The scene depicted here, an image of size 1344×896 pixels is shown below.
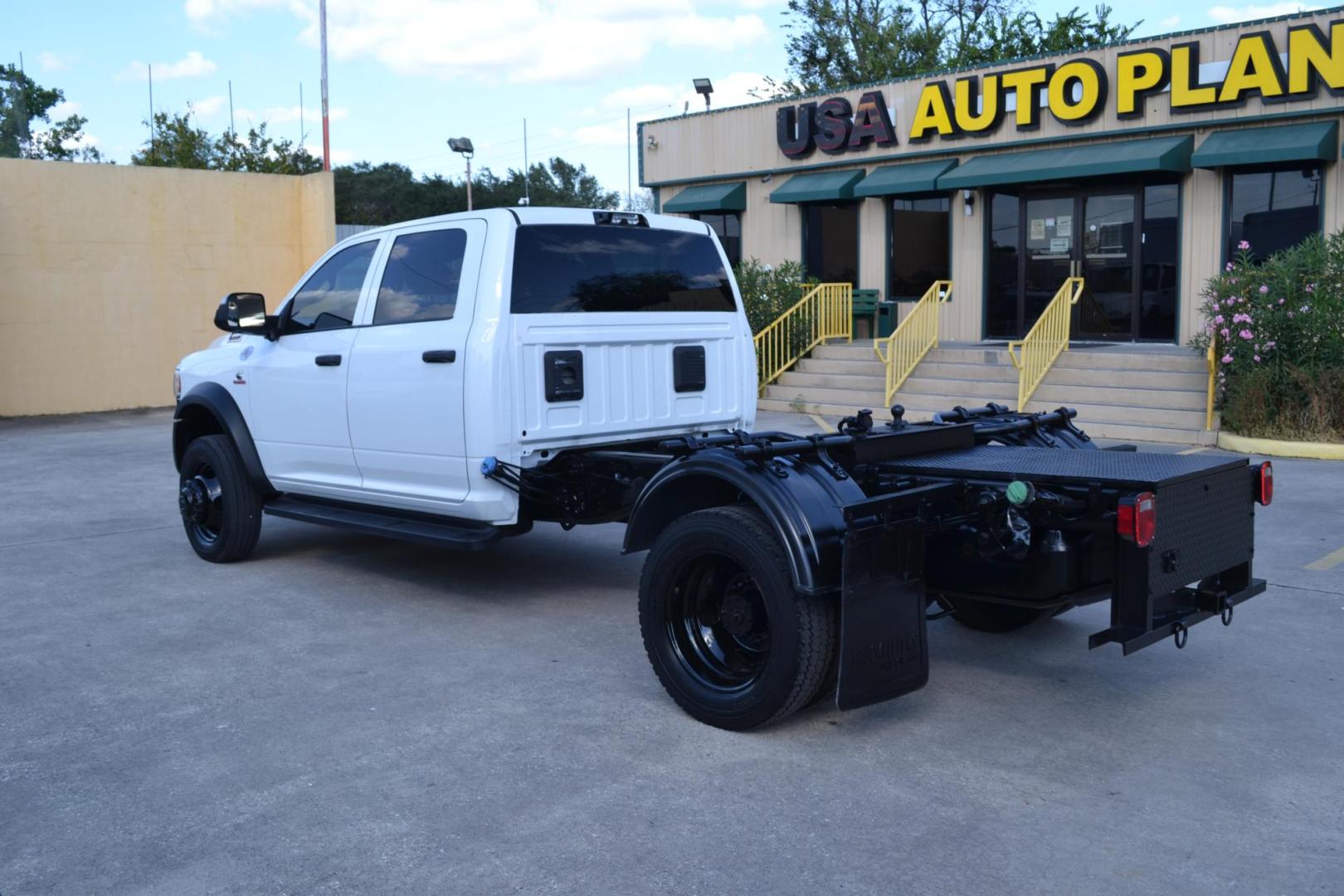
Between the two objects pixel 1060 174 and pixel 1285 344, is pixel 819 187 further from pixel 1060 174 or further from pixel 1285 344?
pixel 1285 344

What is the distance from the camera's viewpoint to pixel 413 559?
8.15 metres

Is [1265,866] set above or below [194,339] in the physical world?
below

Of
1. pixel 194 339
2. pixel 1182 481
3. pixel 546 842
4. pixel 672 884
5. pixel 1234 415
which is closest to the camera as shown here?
pixel 672 884

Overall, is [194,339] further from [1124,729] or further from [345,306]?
[1124,729]

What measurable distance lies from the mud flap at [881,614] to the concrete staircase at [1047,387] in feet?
32.1

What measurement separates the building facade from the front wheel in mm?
13474

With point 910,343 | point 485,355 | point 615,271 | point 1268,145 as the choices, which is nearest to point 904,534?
point 485,355

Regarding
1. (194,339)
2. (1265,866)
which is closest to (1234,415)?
(1265,866)

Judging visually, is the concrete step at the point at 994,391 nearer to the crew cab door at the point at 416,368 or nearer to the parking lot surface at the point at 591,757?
the parking lot surface at the point at 591,757

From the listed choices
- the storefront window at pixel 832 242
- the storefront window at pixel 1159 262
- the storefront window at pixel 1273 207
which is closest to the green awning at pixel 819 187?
the storefront window at pixel 832 242

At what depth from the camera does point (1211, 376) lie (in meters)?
13.3

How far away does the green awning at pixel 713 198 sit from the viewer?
75.5 feet

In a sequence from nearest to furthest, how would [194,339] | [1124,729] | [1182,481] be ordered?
[1182,481] < [1124,729] < [194,339]

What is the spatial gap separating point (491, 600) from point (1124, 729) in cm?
355
